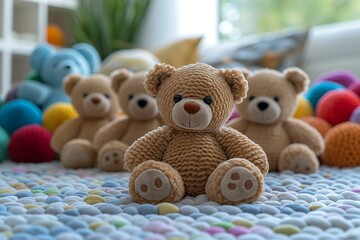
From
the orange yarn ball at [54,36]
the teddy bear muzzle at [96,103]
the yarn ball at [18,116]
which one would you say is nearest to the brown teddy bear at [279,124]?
the teddy bear muzzle at [96,103]

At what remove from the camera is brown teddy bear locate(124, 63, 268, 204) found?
0.74m

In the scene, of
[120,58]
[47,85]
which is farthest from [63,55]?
[120,58]

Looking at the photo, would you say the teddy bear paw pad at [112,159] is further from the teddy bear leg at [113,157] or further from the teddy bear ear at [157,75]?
the teddy bear ear at [157,75]

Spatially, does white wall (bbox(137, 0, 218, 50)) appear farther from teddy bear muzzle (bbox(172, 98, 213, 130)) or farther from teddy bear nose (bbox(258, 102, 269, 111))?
teddy bear muzzle (bbox(172, 98, 213, 130))

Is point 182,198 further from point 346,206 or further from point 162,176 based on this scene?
point 346,206

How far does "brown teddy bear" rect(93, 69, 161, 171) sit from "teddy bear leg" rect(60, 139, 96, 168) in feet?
0.09

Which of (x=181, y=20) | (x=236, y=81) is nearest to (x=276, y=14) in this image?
(x=181, y=20)

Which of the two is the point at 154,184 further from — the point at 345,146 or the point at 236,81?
the point at 345,146

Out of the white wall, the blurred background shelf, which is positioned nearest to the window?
the white wall

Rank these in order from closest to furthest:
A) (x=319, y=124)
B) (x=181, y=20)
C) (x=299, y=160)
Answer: (x=299, y=160)
(x=319, y=124)
(x=181, y=20)

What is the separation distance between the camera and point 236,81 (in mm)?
835

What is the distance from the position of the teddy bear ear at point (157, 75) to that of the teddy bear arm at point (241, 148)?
0.46ft

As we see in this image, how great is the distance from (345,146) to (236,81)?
49 cm

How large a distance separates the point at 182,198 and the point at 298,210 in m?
0.19
